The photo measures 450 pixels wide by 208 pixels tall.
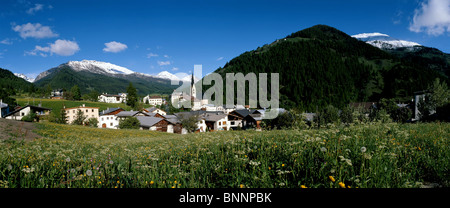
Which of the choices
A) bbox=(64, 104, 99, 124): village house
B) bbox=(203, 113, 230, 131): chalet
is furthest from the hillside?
bbox=(64, 104, 99, 124): village house

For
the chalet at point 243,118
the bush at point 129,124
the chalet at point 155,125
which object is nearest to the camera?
the bush at point 129,124

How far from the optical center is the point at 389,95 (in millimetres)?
148250

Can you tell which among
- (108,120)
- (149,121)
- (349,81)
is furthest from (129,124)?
(349,81)

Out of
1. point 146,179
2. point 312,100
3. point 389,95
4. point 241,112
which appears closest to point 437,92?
point 241,112

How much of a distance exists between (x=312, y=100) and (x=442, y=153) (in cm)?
14768

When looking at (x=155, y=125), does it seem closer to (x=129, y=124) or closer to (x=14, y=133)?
(x=129, y=124)

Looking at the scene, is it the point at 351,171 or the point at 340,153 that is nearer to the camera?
the point at 351,171

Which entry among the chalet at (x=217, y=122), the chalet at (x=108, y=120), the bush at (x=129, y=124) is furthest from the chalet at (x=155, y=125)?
the chalet at (x=108, y=120)

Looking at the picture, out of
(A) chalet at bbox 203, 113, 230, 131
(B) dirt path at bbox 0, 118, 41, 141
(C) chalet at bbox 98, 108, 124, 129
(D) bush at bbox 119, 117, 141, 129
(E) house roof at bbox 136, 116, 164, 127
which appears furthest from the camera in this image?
(C) chalet at bbox 98, 108, 124, 129

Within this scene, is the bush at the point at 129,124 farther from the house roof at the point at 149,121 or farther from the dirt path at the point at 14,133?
the dirt path at the point at 14,133

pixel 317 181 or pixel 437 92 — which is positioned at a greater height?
pixel 437 92

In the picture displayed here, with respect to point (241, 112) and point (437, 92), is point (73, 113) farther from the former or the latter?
point (437, 92)

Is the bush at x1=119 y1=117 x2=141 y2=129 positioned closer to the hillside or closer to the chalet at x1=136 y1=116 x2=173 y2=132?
the chalet at x1=136 y1=116 x2=173 y2=132

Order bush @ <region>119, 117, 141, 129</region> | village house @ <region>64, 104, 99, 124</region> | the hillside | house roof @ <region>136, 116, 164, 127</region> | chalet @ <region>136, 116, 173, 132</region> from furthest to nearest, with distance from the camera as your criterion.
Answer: the hillside < village house @ <region>64, 104, 99, 124</region> < house roof @ <region>136, 116, 164, 127</region> < chalet @ <region>136, 116, 173, 132</region> < bush @ <region>119, 117, 141, 129</region>
